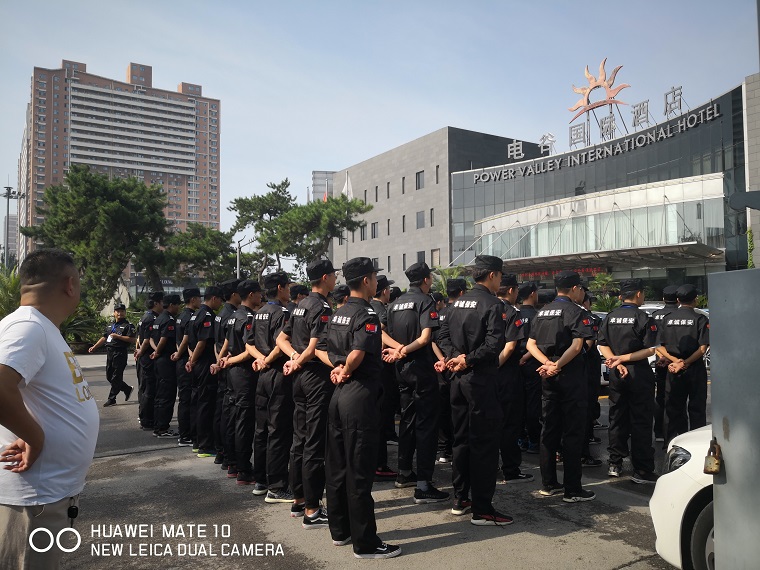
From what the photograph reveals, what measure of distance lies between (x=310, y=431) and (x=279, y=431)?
72cm

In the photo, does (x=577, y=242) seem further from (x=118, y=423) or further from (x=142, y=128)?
(x=142, y=128)

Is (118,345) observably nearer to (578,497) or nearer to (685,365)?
(578,497)

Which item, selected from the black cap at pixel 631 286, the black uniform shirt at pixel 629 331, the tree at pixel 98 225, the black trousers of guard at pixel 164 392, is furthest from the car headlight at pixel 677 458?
the tree at pixel 98 225

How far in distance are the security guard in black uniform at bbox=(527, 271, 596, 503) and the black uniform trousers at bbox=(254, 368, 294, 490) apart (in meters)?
2.42

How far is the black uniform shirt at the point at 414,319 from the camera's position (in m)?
5.84

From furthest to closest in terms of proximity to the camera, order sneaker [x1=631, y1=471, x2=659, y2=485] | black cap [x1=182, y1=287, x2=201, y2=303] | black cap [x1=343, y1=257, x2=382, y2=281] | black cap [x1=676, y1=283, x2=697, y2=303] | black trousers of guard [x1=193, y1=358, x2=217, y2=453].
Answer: black cap [x1=182, y1=287, x2=201, y2=303], black trousers of guard [x1=193, y1=358, x2=217, y2=453], black cap [x1=676, y1=283, x2=697, y2=303], sneaker [x1=631, y1=471, x2=659, y2=485], black cap [x1=343, y1=257, x2=382, y2=281]

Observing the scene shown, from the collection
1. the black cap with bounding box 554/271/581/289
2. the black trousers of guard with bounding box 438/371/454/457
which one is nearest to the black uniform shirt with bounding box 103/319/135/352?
the black trousers of guard with bounding box 438/371/454/457

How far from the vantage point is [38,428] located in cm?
232

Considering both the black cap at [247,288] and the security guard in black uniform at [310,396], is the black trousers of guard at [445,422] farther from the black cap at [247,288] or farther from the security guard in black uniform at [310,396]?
the black cap at [247,288]

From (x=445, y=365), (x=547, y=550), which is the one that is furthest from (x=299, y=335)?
(x=547, y=550)

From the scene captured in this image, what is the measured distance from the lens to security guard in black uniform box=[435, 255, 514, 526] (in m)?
4.76

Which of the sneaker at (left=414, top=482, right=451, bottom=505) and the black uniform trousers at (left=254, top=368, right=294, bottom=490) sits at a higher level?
the black uniform trousers at (left=254, top=368, right=294, bottom=490)

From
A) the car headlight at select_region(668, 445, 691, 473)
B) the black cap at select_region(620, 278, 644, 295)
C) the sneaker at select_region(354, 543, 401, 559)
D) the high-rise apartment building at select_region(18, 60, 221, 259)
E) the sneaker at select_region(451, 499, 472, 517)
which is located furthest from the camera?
the high-rise apartment building at select_region(18, 60, 221, 259)

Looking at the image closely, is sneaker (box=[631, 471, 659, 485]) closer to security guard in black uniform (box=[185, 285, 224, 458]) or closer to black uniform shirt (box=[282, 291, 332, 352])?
black uniform shirt (box=[282, 291, 332, 352])
